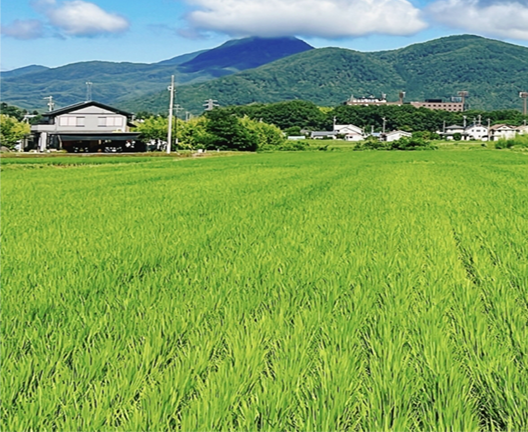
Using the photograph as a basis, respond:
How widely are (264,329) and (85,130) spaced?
5571cm

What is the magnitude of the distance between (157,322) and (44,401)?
2.80 feet

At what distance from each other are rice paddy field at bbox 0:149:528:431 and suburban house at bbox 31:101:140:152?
4974 centimetres

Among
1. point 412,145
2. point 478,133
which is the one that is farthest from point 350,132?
point 412,145

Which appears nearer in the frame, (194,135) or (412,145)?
(194,135)

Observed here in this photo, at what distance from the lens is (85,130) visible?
5416 centimetres

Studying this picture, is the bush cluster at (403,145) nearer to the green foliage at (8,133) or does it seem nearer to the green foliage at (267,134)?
the green foliage at (267,134)

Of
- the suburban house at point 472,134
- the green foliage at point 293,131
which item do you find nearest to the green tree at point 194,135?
the green foliage at point 293,131

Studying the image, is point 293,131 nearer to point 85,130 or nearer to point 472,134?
point 472,134

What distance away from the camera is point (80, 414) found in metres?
1.62

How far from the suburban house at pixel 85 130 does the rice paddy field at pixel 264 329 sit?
4974 cm

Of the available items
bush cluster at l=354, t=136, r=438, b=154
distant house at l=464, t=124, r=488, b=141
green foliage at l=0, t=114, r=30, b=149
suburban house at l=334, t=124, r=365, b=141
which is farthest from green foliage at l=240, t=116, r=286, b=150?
distant house at l=464, t=124, r=488, b=141

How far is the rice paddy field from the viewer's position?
5.44ft

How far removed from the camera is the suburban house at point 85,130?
52562mm

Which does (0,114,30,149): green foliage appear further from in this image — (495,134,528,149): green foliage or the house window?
(495,134,528,149): green foliage
